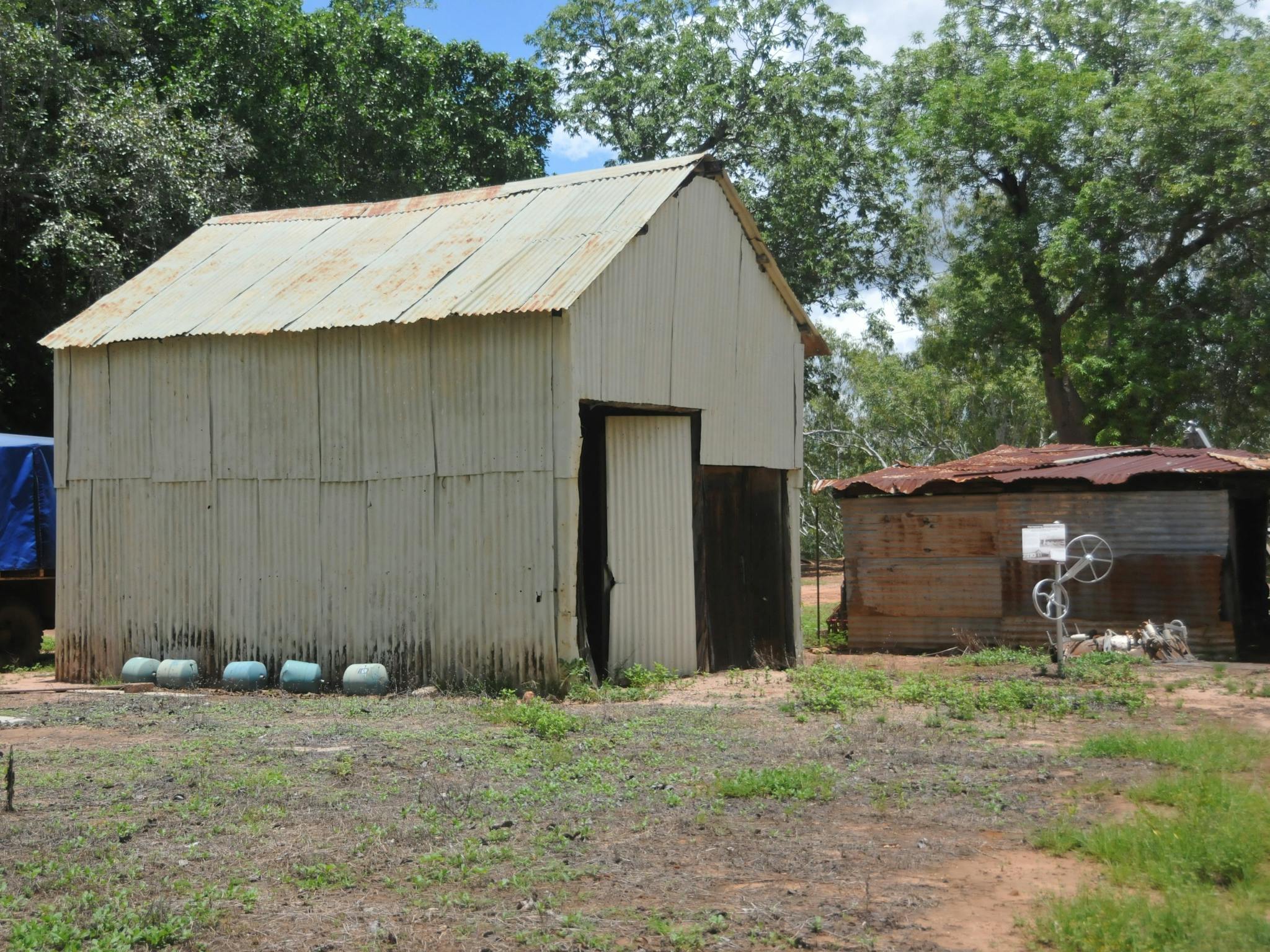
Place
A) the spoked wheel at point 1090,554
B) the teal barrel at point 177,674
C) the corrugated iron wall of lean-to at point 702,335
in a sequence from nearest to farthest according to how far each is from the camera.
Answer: the corrugated iron wall of lean-to at point 702,335 → the teal barrel at point 177,674 → the spoked wheel at point 1090,554

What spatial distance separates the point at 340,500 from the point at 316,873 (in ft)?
25.8

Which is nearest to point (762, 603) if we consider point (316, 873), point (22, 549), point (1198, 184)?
point (22, 549)

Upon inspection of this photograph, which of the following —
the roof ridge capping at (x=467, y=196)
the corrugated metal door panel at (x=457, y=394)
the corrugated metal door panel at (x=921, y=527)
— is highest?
the roof ridge capping at (x=467, y=196)

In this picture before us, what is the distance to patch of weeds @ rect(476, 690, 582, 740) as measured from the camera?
32.6 feet

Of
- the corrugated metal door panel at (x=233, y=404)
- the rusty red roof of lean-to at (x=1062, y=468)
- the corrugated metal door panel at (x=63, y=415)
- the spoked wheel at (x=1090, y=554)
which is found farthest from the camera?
the spoked wheel at (x=1090, y=554)

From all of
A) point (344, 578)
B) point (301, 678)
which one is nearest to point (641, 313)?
point (344, 578)

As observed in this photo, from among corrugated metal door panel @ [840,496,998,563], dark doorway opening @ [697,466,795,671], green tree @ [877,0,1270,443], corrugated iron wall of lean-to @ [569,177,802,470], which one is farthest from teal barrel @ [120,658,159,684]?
green tree @ [877,0,1270,443]

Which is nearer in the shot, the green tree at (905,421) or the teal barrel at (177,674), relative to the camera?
the teal barrel at (177,674)

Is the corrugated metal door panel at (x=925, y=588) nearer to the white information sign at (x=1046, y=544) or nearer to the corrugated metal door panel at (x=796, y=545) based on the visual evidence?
the corrugated metal door panel at (x=796, y=545)

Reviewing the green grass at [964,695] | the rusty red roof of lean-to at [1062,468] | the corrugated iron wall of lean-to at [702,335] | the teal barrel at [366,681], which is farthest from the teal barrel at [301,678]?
the rusty red roof of lean-to at [1062,468]

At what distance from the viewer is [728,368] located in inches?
594

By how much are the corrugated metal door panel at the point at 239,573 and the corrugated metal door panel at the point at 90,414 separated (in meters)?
1.77

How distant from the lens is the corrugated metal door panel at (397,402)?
42.8 feet

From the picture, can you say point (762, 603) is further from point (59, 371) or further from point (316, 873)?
point (316, 873)
